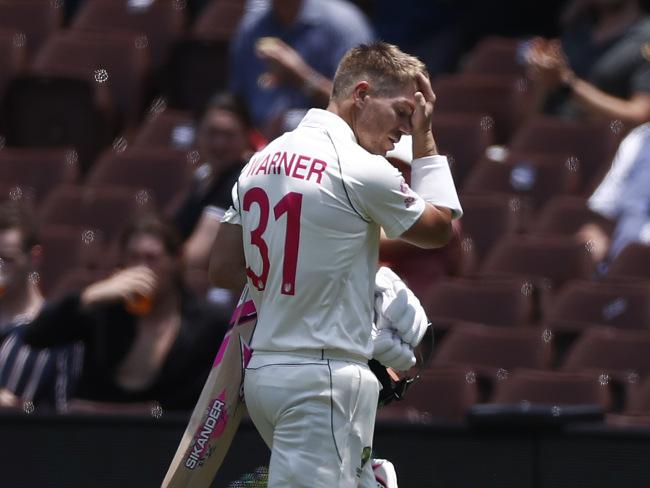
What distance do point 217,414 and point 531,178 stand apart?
3915mm

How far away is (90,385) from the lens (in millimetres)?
6297

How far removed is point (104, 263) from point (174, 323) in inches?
67.8

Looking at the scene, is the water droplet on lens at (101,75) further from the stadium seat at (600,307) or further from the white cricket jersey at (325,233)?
the white cricket jersey at (325,233)

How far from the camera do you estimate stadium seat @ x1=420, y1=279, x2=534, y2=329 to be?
22.8 feet

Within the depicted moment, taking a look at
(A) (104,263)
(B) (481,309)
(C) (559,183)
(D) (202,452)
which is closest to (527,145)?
(C) (559,183)

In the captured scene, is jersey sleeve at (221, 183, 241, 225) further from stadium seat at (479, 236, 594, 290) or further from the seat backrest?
the seat backrest

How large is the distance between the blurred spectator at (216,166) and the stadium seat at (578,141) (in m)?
1.67

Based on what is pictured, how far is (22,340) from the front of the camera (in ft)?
21.5

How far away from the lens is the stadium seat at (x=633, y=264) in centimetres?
713

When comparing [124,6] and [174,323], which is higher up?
[174,323]

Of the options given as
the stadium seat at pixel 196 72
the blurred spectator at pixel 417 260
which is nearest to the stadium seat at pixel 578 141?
the blurred spectator at pixel 417 260

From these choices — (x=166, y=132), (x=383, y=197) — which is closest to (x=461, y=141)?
(x=166, y=132)

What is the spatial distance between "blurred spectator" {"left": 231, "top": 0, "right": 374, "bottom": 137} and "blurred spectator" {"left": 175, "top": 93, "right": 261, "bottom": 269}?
0.62m

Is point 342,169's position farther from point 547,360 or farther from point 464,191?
point 464,191
